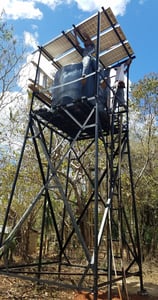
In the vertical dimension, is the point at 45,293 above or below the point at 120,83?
below

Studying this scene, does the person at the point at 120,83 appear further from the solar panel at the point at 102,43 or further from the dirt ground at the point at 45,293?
the dirt ground at the point at 45,293

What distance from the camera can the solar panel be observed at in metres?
5.41

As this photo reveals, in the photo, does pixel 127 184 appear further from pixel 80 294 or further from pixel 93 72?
pixel 93 72

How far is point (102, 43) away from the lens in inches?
232

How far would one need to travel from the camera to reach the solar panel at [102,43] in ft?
17.7

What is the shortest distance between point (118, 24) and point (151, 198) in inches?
303

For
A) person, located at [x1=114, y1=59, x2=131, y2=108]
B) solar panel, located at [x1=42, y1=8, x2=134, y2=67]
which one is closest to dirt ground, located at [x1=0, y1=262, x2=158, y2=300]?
person, located at [x1=114, y1=59, x2=131, y2=108]

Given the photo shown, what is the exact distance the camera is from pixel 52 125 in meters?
6.24

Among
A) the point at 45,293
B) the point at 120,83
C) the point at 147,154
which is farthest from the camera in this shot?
the point at 147,154

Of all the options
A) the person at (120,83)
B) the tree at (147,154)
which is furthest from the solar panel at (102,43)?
the tree at (147,154)

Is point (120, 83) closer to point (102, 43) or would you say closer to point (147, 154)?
point (102, 43)

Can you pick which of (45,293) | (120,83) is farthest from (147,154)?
(45,293)

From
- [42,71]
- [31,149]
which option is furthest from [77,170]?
[42,71]

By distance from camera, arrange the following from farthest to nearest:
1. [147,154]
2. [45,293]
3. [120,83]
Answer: [147,154], [120,83], [45,293]
